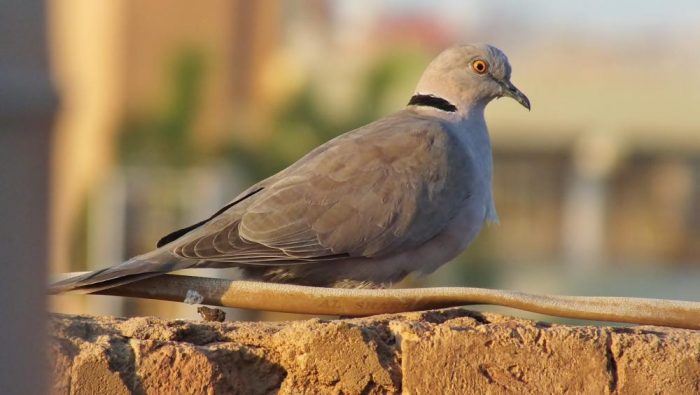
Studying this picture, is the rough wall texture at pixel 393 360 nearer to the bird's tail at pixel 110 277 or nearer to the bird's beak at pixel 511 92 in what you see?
the bird's tail at pixel 110 277

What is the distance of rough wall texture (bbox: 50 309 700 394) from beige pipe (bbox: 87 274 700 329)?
118mm

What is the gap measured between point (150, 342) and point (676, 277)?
20696mm

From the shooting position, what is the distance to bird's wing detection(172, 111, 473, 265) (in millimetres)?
4812

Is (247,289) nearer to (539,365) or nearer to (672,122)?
(539,365)

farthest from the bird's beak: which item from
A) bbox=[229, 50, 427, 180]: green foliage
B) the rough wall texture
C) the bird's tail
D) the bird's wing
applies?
bbox=[229, 50, 427, 180]: green foliage

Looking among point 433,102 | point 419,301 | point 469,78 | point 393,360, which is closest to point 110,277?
point 419,301

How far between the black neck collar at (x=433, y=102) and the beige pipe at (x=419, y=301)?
247 centimetres

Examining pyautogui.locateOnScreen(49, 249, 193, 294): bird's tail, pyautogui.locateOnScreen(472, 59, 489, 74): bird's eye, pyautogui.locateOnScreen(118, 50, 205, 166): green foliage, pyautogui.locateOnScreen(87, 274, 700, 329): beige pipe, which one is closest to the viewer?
pyautogui.locateOnScreen(87, 274, 700, 329): beige pipe

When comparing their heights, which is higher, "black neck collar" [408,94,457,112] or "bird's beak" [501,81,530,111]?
"bird's beak" [501,81,530,111]

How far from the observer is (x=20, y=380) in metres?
1.26

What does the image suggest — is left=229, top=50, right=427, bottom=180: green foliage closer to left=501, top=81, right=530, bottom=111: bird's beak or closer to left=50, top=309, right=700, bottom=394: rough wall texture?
left=501, top=81, right=530, bottom=111: bird's beak

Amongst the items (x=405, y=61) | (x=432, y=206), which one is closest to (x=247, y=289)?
(x=432, y=206)

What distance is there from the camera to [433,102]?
5.81 metres

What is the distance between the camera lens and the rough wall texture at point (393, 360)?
113 inches
